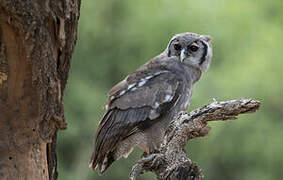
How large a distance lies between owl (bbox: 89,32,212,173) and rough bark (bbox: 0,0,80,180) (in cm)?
140

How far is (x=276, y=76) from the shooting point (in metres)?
9.99

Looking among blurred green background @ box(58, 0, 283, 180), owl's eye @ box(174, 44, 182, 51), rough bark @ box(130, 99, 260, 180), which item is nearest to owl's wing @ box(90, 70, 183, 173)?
owl's eye @ box(174, 44, 182, 51)

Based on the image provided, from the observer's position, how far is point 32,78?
367 cm

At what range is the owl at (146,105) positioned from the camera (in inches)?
214

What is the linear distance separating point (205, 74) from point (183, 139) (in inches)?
212

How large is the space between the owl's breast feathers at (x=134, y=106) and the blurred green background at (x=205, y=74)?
3.42m

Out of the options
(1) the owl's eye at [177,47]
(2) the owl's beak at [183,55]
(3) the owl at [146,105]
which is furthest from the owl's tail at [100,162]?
(1) the owl's eye at [177,47]

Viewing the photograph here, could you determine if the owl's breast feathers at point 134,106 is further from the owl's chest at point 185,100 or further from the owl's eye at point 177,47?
the owl's eye at point 177,47

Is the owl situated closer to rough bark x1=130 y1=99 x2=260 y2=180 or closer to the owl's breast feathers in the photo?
the owl's breast feathers

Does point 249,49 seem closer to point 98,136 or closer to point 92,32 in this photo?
point 92,32

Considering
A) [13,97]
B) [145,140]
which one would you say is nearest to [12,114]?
[13,97]

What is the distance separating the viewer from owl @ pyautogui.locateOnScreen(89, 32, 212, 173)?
17.9 feet

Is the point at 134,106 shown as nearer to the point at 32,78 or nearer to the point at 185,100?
the point at 185,100

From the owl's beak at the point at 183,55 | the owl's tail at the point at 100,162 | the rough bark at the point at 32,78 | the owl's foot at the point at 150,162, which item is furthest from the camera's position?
the owl's beak at the point at 183,55
